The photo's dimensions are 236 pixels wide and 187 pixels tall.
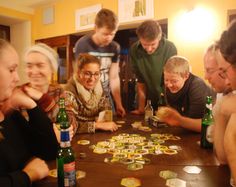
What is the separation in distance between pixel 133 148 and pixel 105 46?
1.47 m

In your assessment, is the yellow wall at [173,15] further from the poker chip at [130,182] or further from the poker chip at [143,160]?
the poker chip at [130,182]

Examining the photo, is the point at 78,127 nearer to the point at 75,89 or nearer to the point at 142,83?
the point at 75,89

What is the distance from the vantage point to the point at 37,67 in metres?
1.44

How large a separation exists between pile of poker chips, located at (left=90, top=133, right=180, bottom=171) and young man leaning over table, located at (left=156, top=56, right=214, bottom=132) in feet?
0.67

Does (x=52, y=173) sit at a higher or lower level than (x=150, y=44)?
lower

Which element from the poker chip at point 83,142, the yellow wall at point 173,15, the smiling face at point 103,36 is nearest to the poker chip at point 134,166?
the poker chip at point 83,142

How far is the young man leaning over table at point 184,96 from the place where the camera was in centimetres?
157

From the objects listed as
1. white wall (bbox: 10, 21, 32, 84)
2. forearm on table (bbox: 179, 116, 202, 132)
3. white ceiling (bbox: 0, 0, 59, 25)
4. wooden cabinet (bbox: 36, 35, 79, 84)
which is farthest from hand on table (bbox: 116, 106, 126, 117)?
white ceiling (bbox: 0, 0, 59, 25)

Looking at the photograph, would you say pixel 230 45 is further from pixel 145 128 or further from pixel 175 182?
pixel 145 128

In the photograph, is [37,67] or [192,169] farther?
[37,67]

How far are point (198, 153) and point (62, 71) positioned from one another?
246cm

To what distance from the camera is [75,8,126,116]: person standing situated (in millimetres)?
2322

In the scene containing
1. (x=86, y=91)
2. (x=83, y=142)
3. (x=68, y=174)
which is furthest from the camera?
(x=86, y=91)

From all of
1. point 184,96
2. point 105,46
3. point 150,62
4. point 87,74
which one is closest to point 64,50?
point 105,46
